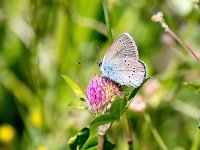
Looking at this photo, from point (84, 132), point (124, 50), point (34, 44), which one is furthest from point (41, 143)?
point (124, 50)

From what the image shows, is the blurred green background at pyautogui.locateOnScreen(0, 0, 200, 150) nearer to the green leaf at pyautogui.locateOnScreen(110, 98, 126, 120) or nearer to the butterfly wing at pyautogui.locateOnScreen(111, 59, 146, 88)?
the butterfly wing at pyautogui.locateOnScreen(111, 59, 146, 88)

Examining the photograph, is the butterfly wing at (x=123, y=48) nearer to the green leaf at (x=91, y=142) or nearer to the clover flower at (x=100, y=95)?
the clover flower at (x=100, y=95)

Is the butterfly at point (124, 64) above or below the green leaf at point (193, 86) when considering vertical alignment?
above

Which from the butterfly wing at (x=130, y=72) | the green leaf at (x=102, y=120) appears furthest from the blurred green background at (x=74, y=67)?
the green leaf at (x=102, y=120)

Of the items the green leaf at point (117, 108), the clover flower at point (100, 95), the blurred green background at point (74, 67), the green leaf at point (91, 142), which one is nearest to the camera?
the green leaf at point (117, 108)

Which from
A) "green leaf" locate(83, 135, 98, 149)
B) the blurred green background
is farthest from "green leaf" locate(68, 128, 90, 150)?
the blurred green background

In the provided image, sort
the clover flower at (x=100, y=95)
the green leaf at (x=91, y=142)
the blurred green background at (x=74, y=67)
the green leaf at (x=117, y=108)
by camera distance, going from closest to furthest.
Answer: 1. the green leaf at (x=117, y=108)
2. the clover flower at (x=100, y=95)
3. the green leaf at (x=91, y=142)
4. the blurred green background at (x=74, y=67)

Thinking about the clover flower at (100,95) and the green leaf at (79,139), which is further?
the green leaf at (79,139)
